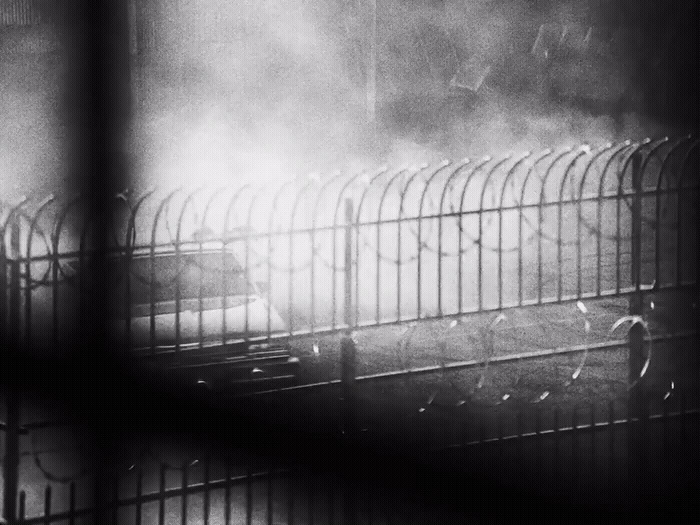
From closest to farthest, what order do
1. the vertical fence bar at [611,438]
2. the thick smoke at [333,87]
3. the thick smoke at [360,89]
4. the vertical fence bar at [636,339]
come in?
the vertical fence bar at [611,438] < the vertical fence bar at [636,339] < the thick smoke at [333,87] < the thick smoke at [360,89]

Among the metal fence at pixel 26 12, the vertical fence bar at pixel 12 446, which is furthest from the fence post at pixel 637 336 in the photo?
the metal fence at pixel 26 12

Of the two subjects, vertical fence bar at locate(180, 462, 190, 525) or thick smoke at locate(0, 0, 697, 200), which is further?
thick smoke at locate(0, 0, 697, 200)

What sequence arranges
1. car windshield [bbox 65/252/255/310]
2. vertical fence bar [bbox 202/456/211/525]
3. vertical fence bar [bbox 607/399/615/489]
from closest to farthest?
vertical fence bar [bbox 202/456/211/525]
vertical fence bar [bbox 607/399/615/489]
car windshield [bbox 65/252/255/310]

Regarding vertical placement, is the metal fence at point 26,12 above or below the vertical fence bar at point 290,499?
above

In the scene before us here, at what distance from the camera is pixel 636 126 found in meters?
18.1

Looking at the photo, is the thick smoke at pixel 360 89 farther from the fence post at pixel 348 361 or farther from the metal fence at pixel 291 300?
the fence post at pixel 348 361

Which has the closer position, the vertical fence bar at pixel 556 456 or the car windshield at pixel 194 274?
the vertical fence bar at pixel 556 456

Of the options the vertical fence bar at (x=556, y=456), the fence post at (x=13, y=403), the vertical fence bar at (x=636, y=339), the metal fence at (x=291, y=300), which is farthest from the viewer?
the vertical fence bar at (x=636, y=339)

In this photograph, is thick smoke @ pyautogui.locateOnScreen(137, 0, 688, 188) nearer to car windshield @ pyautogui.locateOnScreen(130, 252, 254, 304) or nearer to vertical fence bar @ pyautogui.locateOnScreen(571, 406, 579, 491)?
car windshield @ pyautogui.locateOnScreen(130, 252, 254, 304)

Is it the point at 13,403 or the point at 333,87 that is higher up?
the point at 333,87

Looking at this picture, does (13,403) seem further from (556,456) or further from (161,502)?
(556,456)

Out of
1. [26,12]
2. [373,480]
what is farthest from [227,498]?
[26,12]

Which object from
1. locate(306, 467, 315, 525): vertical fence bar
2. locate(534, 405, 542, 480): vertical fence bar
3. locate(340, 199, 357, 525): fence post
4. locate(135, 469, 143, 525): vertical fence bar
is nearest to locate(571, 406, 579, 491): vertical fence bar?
locate(534, 405, 542, 480): vertical fence bar

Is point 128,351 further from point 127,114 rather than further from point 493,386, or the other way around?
point 127,114
